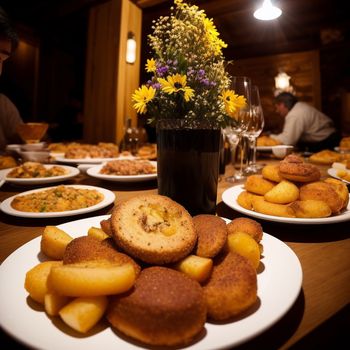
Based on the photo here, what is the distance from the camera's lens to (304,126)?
847 cm

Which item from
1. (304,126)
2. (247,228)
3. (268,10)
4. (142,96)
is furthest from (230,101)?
(304,126)

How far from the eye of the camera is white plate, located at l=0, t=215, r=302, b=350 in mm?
520

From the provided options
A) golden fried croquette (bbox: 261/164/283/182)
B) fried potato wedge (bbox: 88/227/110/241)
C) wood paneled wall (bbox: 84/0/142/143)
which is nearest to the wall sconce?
wood paneled wall (bbox: 84/0/142/143)

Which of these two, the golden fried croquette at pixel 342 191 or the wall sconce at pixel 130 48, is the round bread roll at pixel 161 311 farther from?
the wall sconce at pixel 130 48

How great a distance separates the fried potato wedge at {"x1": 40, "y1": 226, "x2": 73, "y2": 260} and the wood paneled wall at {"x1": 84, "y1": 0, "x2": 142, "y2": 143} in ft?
23.6

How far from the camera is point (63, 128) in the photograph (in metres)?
11.3

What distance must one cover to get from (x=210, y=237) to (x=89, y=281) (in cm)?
33

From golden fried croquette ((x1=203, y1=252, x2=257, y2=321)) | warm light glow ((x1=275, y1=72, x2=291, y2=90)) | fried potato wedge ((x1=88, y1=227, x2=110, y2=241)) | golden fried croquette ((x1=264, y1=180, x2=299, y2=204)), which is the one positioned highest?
warm light glow ((x1=275, y1=72, x2=291, y2=90))

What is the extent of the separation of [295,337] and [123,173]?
1.67 metres

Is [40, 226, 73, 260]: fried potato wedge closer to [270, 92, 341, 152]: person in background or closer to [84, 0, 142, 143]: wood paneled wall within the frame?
[84, 0, 142, 143]: wood paneled wall

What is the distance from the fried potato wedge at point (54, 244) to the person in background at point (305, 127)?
781 centimetres

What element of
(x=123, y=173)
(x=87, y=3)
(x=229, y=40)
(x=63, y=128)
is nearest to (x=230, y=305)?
(x=123, y=173)

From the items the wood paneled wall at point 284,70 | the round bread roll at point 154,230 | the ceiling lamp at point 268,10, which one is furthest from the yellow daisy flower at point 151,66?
the wood paneled wall at point 284,70

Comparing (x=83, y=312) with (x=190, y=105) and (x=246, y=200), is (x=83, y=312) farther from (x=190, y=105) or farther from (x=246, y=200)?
(x=246, y=200)
